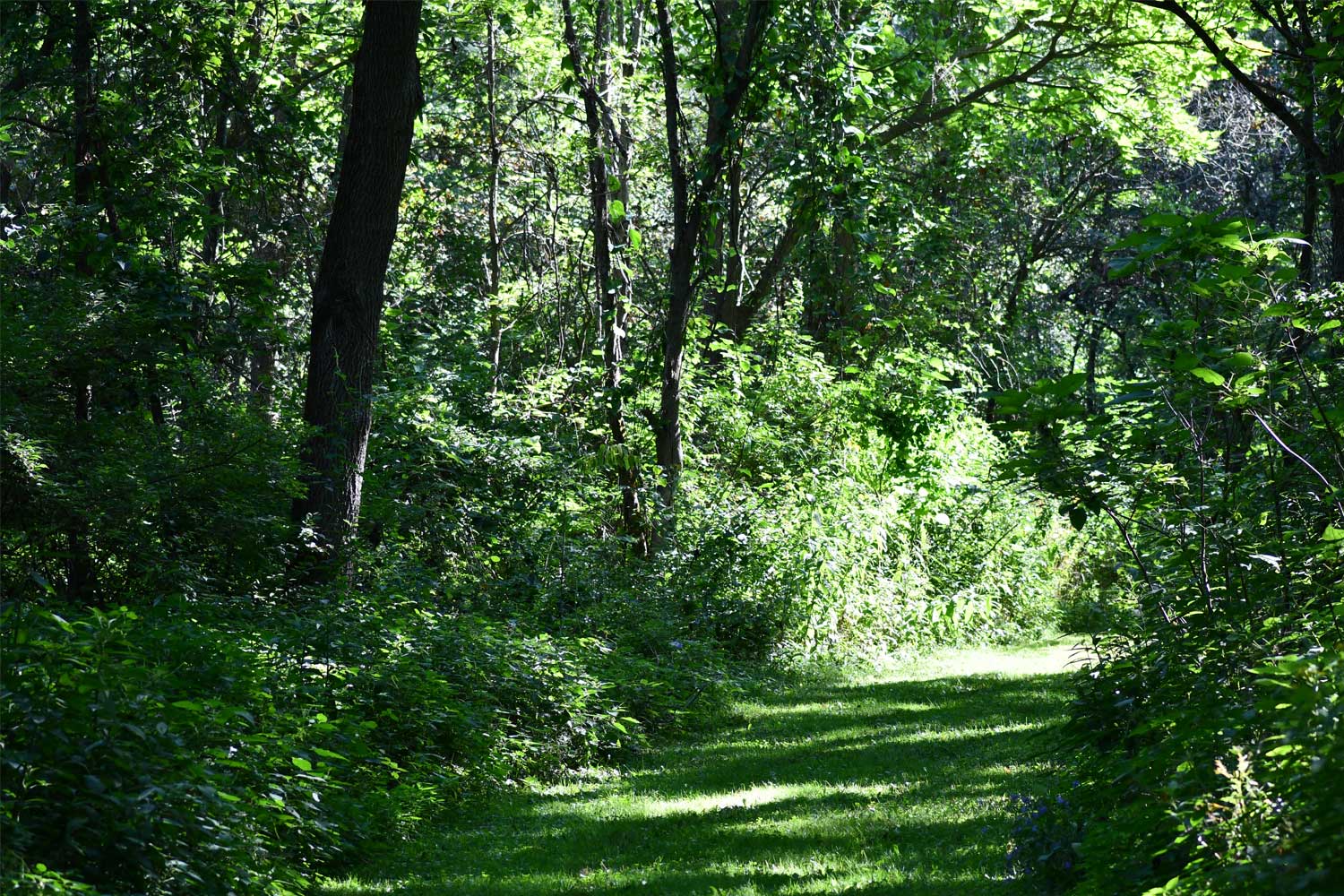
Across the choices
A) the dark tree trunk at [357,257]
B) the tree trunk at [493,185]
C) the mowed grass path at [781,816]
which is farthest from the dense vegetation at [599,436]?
the mowed grass path at [781,816]

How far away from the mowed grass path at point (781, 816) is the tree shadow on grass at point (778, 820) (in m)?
0.01

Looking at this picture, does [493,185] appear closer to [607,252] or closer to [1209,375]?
[607,252]

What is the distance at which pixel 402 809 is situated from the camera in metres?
6.59

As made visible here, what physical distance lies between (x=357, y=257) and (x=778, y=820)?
507cm

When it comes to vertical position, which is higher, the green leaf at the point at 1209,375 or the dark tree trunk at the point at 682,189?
the dark tree trunk at the point at 682,189

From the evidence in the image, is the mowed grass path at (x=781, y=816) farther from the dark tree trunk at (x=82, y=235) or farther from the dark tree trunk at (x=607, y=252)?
the dark tree trunk at (x=607, y=252)

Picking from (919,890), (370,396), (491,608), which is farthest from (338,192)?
(919,890)

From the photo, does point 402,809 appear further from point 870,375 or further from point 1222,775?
point 870,375

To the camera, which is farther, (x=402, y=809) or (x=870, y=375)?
(x=870, y=375)

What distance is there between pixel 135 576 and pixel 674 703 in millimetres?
4522

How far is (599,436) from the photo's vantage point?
1493 centimetres

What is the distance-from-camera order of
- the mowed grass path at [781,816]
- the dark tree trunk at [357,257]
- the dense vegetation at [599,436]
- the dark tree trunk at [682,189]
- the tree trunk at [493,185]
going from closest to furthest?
1. the dense vegetation at [599,436]
2. the mowed grass path at [781,816]
3. the dark tree trunk at [357,257]
4. the dark tree trunk at [682,189]
5. the tree trunk at [493,185]

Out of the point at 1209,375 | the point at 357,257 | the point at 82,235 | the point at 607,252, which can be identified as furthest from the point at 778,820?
the point at 607,252

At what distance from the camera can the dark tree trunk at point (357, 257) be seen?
29.5ft
